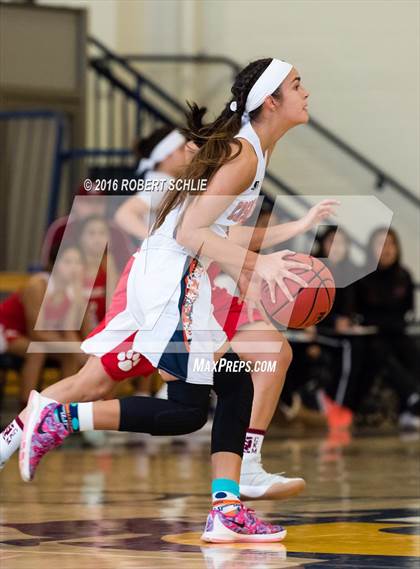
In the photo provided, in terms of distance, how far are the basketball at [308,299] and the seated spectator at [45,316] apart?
4420mm

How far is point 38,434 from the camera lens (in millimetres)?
4242

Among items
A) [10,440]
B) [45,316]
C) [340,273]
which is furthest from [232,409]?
[340,273]

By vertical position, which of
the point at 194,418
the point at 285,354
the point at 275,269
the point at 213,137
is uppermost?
the point at 213,137

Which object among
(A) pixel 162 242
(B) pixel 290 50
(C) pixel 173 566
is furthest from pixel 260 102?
(B) pixel 290 50

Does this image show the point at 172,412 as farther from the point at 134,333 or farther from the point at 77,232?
the point at 77,232

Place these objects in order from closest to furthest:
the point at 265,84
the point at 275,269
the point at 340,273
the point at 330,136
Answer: the point at 275,269 < the point at 265,84 < the point at 340,273 < the point at 330,136

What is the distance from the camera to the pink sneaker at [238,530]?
13.4 ft

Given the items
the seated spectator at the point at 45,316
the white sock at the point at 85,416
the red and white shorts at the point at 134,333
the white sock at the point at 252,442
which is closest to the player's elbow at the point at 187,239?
the red and white shorts at the point at 134,333

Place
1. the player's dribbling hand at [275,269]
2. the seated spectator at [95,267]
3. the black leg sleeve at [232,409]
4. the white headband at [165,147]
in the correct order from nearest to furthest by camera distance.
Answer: the player's dribbling hand at [275,269] → the black leg sleeve at [232,409] → the white headband at [165,147] → the seated spectator at [95,267]

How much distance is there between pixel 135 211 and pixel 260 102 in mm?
3080

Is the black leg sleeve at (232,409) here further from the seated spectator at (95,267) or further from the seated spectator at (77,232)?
the seated spectator at (77,232)

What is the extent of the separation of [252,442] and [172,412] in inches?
17.9

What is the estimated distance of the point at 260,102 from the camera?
4.30 m

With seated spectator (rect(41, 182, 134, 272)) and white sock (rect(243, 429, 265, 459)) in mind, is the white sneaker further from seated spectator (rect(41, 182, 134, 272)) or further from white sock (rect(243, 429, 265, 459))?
seated spectator (rect(41, 182, 134, 272))
